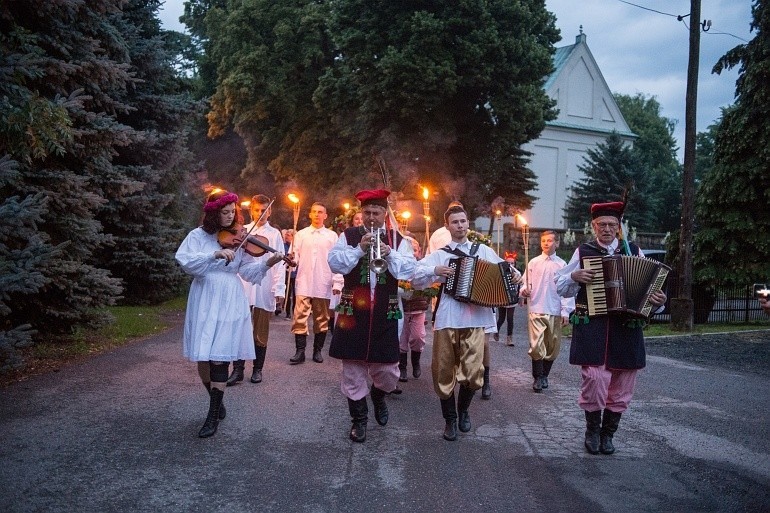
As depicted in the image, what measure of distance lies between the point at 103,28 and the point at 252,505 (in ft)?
32.6

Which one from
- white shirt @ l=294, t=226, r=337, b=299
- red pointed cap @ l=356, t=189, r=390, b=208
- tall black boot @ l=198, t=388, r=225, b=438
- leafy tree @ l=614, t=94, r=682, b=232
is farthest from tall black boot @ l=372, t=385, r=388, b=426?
leafy tree @ l=614, t=94, r=682, b=232

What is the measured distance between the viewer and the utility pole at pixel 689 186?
1716 cm

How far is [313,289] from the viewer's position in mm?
11117

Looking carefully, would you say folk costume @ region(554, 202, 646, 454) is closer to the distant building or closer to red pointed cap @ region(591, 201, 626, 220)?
red pointed cap @ region(591, 201, 626, 220)

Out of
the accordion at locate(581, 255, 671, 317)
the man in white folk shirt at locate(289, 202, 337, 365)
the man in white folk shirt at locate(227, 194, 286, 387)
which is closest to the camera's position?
the accordion at locate(581, 255, 671, 317)

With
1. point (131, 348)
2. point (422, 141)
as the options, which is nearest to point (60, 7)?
point (131, 348)

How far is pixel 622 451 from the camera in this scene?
6.63 m

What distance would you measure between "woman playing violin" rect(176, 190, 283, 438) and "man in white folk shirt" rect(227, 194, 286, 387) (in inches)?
86.2

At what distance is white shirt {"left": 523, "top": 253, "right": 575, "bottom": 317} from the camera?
9.77 m

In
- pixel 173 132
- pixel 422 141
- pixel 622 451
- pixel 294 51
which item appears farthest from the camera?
pixel 294 51

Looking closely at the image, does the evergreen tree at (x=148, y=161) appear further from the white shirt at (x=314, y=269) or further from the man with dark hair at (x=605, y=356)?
the man with dark hair at (x=605, y=356)

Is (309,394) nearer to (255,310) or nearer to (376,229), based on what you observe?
(255,310)

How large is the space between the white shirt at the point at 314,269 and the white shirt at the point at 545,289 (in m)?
2.92

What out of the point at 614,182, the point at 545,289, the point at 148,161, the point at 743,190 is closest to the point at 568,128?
the point at 614,182
